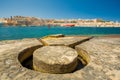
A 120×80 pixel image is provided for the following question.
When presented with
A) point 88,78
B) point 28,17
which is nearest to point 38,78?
point 88,78

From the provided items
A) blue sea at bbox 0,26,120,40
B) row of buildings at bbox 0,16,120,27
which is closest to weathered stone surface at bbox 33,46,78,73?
blue sea at bbox 0,26,120,40

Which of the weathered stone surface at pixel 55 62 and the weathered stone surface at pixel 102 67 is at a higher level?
the weathered stone surface at pixel 55 62

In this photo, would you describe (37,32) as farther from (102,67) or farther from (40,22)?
(40,22)

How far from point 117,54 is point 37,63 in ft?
11.3

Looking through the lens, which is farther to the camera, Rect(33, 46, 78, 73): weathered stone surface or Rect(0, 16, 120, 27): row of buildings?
Rect(0, 16, 120, 27): row of buildings

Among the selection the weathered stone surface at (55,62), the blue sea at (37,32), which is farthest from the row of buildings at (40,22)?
the weathered stone surface at (55,62)

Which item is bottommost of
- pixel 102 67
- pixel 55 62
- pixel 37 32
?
pixel 37 32

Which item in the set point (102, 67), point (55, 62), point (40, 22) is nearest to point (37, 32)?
point (55, 62)

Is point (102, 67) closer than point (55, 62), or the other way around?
point (55, 62)

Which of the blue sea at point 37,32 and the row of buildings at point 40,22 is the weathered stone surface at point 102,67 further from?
the row of buildings at point 40,22

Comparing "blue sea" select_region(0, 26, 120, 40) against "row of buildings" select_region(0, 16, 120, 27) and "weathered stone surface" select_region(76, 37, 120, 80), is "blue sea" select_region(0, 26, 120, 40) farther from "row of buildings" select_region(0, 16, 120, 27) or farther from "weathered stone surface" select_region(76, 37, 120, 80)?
"row of buildings" select_region(0, 16, 120, 27)

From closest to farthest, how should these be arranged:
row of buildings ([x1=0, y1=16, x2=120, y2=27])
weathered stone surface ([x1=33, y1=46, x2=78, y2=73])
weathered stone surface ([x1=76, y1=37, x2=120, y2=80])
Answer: weathered stone surface ([x1=76, y1=37, x2=120, y2=80]) < weathered stone surface ([x1=33, y1=46, x2=78, y2=73]) < row of buildings ([x1=0, y1=16, x2=120, y2=27])

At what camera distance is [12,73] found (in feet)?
13.6

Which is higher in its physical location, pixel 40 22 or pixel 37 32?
pixel 40 22
